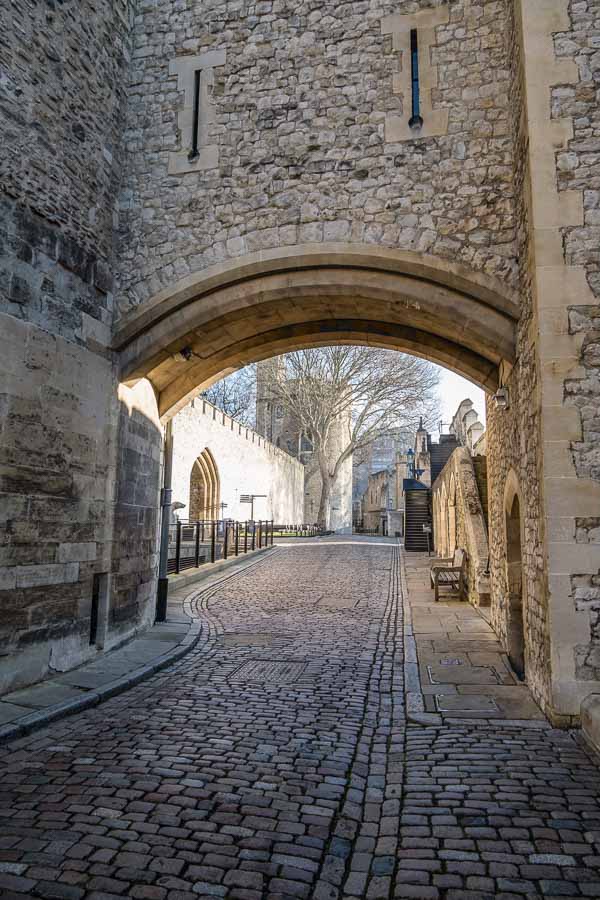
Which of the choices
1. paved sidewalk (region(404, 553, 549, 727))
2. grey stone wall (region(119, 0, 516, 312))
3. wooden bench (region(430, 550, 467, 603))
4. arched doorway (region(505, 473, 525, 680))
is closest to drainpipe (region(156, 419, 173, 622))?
grey stone wall (region(119, 0, 516, 312))

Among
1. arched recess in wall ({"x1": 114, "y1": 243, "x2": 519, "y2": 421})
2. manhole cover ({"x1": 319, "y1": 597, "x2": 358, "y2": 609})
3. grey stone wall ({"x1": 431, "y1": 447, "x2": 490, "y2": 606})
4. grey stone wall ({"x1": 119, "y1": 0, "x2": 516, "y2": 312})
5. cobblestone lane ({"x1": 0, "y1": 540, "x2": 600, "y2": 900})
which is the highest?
grey stone wall ({"x1": 119, "y1": 0, "x2": 516, "y2": 312})

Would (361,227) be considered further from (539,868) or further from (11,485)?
(539,868)

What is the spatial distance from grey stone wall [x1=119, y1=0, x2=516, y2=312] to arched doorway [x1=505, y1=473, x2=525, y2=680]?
226 centimetres

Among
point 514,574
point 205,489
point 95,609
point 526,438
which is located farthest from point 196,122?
point 205,489

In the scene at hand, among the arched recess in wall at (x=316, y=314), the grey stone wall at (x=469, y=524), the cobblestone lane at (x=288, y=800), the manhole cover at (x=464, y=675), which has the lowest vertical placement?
the cobblestone lane at (x=288, y=800)

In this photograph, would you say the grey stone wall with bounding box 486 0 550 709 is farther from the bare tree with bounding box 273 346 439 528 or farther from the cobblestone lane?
the bare tree with bounding box 273 346 439 528

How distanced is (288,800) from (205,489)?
70.8 ft

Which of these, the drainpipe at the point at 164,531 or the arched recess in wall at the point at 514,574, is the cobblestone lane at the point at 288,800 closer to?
the arched recess in wall at the point at 514,574

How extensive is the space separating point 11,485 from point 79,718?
6.24 ft

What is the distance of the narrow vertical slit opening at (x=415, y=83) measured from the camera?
6363 millimetres

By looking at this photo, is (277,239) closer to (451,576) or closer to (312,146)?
(312,146)

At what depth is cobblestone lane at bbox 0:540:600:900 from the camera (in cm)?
257

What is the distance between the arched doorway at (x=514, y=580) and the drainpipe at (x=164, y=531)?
4.33 meters

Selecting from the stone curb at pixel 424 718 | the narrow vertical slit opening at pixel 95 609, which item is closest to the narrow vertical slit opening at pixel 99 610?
the narrow vertical slit opening at pixel 95 609
